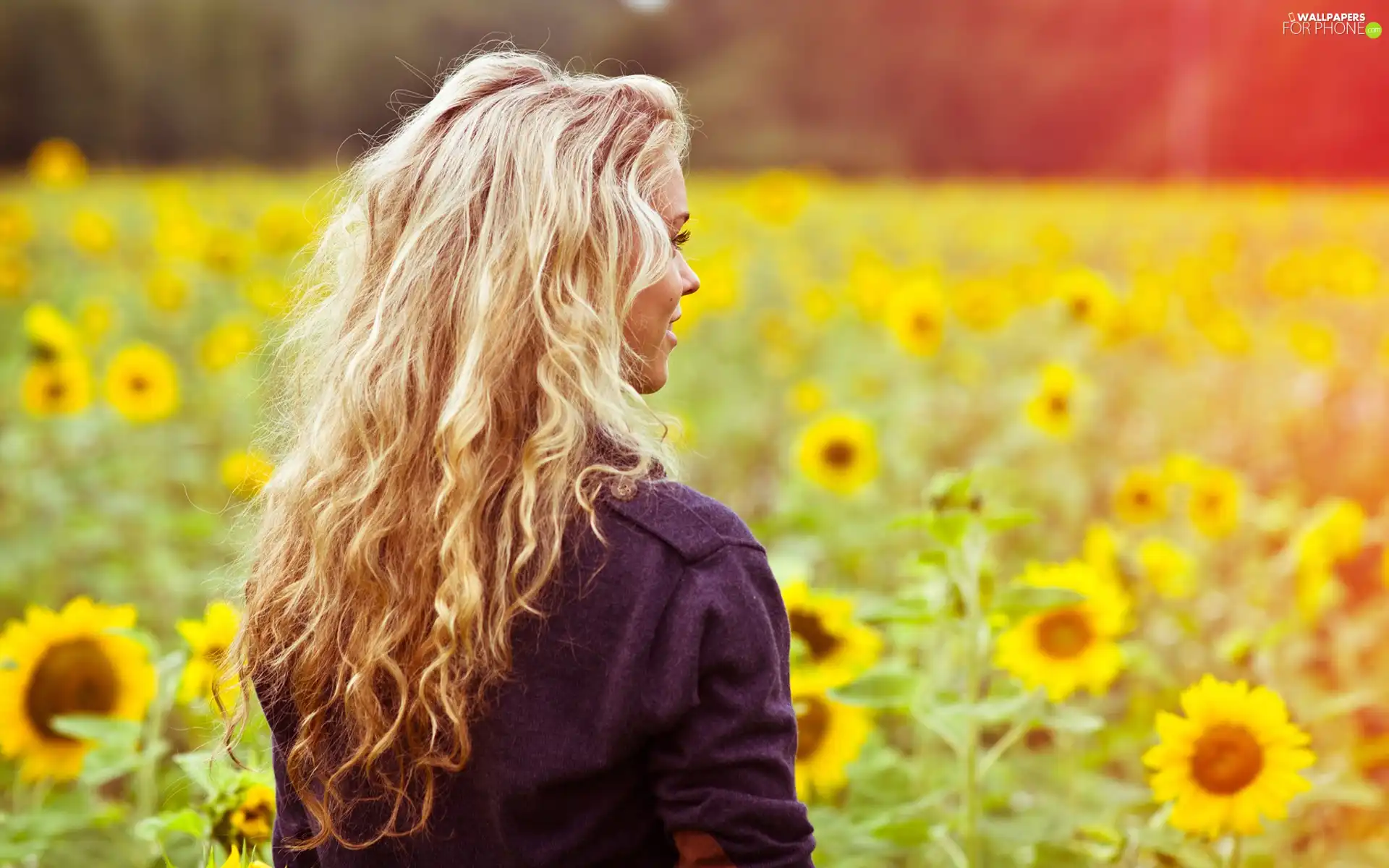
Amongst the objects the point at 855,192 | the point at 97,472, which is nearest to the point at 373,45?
the point at 855,192

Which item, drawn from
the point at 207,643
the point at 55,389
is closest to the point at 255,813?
the point at 207,643

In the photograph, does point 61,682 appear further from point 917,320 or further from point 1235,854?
point 917,320

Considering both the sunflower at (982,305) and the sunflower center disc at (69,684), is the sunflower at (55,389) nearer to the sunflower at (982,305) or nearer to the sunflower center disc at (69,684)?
the sunflower center disc at (69,684)

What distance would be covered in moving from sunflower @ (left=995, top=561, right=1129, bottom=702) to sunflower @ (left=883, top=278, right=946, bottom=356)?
1.99 metres

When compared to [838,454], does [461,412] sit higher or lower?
higher

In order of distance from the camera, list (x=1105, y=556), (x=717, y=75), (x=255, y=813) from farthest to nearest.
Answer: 1. (x=717, y=75)
2. (x=1105, y=556)
3. (x=255, y=813)

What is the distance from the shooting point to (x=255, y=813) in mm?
1412

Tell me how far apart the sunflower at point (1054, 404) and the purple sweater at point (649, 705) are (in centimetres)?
213

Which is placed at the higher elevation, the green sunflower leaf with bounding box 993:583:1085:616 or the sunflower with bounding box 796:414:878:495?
the green sunflower leaf with bounding box 993:583:1085:616

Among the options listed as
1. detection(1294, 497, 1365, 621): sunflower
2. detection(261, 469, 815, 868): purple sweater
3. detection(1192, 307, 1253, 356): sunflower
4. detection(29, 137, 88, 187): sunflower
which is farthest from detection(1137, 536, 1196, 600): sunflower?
detection(29, 137, 88, 187): sunflower

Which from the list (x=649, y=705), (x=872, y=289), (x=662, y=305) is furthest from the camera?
(x=872, y=289)

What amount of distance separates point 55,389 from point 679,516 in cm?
266

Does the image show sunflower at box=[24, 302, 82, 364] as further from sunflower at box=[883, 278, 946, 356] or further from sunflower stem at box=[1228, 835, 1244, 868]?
sunflower stem at box=[1228, 835, 1244, 868]

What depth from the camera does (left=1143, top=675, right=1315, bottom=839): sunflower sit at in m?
1.49
